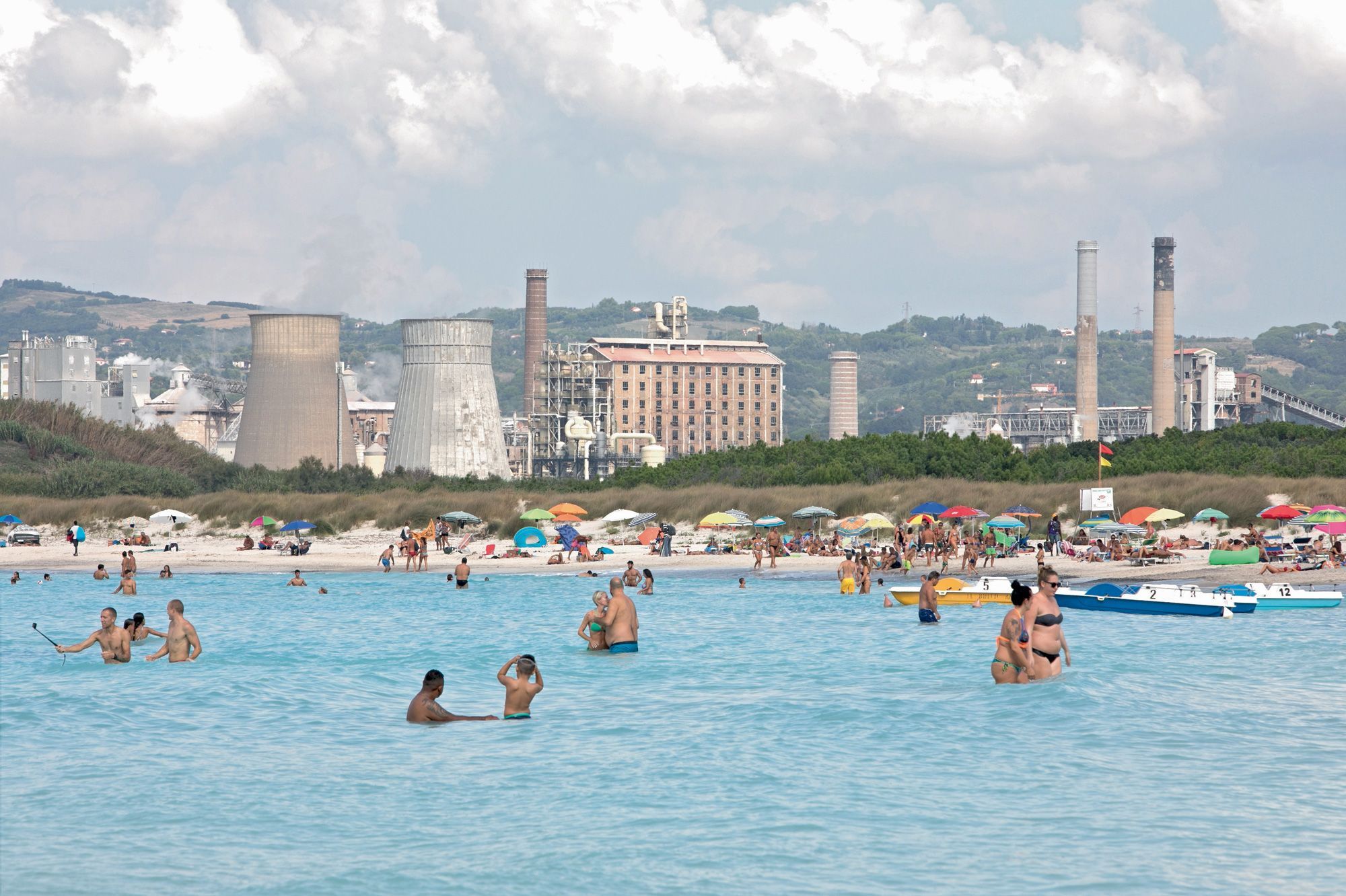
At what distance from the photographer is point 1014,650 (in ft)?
53.4

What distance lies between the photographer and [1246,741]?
45.7 feet

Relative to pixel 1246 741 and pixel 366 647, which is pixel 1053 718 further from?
pixel 366 647

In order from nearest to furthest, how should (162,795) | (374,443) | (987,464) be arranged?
(162,795) < (987,464) < (374,443)

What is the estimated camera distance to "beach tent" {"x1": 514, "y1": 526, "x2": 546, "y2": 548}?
3878 centimetres

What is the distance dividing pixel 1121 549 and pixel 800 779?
22.3 metres

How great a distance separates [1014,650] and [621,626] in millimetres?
5941

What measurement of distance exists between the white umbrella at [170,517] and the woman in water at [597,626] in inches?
1068

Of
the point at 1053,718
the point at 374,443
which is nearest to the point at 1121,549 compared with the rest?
the point at 1053,718

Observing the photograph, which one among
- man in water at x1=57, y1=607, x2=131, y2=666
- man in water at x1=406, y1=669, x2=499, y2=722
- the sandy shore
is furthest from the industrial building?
man in water at x1=406, y1=669, x2=499, y2=722

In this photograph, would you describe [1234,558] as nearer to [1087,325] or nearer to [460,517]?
[460,517]

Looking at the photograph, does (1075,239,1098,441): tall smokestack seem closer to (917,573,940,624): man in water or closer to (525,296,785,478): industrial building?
(525,296,785,478): industrial building

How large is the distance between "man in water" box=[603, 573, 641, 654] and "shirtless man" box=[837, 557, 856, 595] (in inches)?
372

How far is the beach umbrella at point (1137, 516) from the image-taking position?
3575 cm

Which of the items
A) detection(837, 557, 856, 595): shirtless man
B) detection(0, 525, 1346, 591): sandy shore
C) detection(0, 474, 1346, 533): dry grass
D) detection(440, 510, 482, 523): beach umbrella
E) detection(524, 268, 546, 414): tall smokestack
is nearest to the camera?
detection(837, 557, 856, 595): shirtless man
